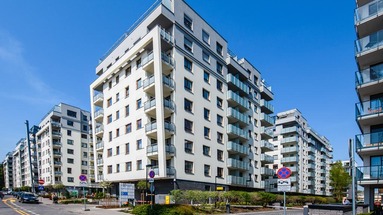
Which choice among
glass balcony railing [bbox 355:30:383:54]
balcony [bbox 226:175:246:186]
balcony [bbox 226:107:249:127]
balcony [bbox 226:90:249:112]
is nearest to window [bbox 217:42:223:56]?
balcony [bbox 226:90:249:112]

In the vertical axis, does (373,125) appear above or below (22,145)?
above

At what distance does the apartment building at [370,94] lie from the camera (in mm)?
22062

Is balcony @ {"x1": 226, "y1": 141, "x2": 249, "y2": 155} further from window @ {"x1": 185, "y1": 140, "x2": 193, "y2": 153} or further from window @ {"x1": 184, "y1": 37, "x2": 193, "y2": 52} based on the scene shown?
window @ {"x1": 184, "y1": 37, "x2": 193, "y2": 52}

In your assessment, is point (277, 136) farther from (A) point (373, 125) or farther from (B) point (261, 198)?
(A) point (373, 125)

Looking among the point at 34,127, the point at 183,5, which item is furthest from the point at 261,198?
the point at 34,127

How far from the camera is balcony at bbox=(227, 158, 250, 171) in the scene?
4012 centimetres

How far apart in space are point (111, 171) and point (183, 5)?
80.1ft

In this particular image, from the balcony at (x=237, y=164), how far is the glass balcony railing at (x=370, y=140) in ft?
63.8

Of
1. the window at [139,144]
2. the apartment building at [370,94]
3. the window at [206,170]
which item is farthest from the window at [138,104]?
the apartment building at [370,94]

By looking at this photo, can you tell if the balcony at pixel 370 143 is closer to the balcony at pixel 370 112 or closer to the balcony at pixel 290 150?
the balcony at pixel 370 112

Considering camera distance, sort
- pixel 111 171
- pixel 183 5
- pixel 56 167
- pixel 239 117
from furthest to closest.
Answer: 1. pixel 56 167
2. pixel 239 117
3. pixel 111 171
4. pixel 183 5

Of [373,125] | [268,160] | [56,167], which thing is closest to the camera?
[373,125]

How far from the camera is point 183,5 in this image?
117 feet

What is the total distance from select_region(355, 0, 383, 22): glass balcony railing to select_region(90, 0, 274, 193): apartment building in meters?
18.7
